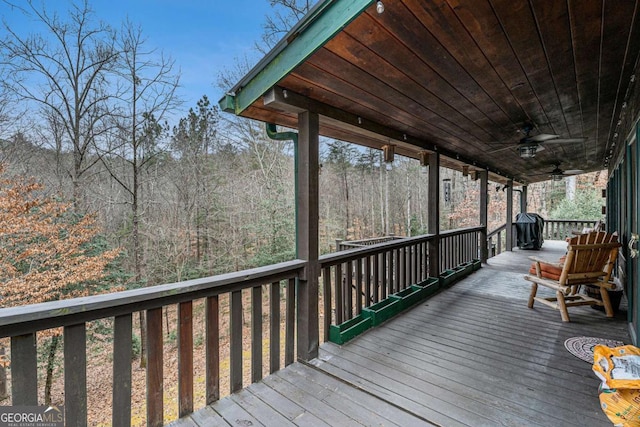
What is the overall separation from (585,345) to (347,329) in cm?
217

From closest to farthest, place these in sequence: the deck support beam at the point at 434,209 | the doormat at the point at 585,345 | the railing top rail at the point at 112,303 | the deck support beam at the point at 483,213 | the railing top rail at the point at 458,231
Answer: the railing top rail at the point at 112,303 → the doormat at the point at 585,345 → the deck support beam at the point at 434,209 → the railing top rail at the point at 458,231 → the deck support beam at the point at 483,213

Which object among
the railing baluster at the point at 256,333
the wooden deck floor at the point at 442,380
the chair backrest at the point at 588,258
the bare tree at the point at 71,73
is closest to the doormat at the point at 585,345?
the wooden deck floor at the point at 442,380

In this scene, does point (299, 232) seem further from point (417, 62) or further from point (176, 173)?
point (176, 173)

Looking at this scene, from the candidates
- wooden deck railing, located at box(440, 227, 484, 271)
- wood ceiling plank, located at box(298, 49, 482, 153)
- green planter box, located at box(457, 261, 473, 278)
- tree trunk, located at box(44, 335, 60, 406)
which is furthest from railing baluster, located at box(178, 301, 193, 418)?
tree trunk, located at box(44, 335, 60, 406)

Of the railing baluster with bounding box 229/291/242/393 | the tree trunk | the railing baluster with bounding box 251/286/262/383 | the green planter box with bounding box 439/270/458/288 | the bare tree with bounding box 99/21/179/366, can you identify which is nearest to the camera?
the railing baluster with bounding box 229/291/242/393

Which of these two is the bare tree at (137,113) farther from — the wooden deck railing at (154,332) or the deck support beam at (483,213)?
the deck support beam at (483,213)

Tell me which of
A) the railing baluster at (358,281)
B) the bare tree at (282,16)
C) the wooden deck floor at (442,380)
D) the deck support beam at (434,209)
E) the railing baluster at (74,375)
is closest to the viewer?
the railing baluster at (74,375)

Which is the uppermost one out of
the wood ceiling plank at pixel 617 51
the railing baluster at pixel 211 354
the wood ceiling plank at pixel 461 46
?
the wood ceiling plank at pixel 617 51

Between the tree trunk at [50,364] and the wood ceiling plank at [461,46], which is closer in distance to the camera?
the wood ceiling plank at [461,46]

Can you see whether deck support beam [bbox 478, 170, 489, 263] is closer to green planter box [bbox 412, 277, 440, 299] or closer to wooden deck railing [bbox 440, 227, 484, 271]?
wooden deck railing [bbox 440, 227, 484, 271]

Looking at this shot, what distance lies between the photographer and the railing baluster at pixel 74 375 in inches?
56.0

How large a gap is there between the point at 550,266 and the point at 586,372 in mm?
2015

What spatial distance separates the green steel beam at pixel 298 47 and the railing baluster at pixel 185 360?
1611 mm

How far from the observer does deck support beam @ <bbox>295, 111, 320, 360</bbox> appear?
2500 millimetres
